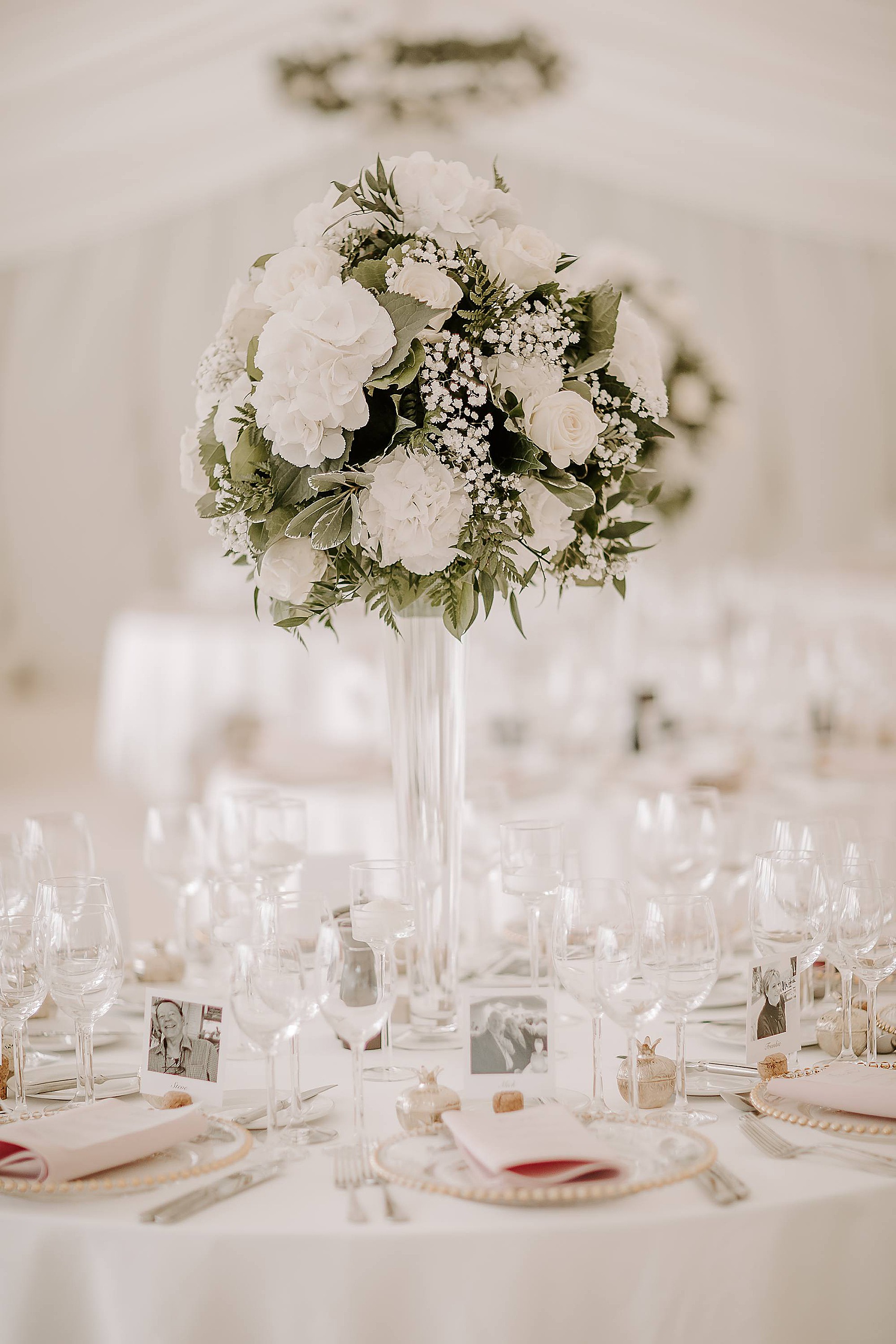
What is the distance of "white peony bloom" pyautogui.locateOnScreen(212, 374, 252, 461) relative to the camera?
1.69 m

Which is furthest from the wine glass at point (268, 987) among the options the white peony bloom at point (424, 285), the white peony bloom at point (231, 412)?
the white peony bloom at point (424, 285)

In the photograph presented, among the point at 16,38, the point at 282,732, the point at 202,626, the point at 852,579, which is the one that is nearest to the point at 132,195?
the point at 16,38

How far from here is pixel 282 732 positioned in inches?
154

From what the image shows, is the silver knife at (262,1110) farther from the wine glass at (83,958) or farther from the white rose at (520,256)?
the white rose at (520,256)

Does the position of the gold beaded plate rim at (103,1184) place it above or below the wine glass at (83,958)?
below

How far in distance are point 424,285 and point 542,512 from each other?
31cm

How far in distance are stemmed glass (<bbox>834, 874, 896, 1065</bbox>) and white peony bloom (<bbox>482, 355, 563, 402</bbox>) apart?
0.70m

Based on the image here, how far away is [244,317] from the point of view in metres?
1.73

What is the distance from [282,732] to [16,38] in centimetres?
517

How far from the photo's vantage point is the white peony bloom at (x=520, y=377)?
163 centimetres

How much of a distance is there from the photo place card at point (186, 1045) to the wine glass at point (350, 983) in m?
0.21

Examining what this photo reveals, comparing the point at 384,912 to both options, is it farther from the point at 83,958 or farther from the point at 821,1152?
the point at 821,1152

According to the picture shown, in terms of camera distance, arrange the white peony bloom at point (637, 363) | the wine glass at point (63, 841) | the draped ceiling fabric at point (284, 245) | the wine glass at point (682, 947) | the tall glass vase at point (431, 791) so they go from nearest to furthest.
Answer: the wine glass at point (682, 947), the white peony bloom at point (637, 363), the tall glass vase at point (431, 791), the wine glass at point (63, 841), the draped ceiling fabric at point (284, 245)

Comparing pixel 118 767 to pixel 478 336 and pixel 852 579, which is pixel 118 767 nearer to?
pixel 852 579
